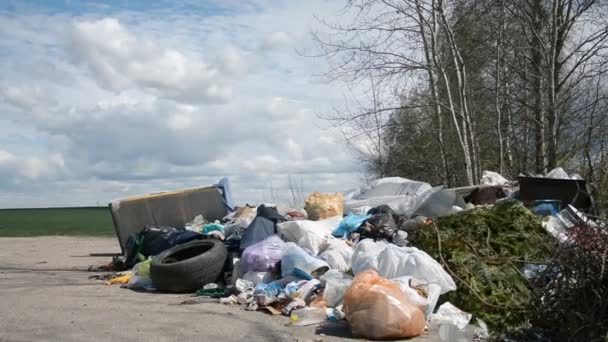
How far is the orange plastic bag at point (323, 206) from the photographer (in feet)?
36.8

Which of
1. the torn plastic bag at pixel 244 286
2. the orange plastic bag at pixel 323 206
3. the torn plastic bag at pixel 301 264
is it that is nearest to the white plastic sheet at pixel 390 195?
the orange plastic bag at pixel 323 206

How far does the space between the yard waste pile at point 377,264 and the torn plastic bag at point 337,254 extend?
0.6 inches

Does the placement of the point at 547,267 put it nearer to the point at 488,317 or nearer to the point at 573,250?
the point at 573,250

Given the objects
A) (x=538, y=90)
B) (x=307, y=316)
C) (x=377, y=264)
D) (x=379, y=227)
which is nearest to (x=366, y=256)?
(x=377, y=264)

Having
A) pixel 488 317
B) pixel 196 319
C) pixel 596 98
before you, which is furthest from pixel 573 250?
pixel 596 98

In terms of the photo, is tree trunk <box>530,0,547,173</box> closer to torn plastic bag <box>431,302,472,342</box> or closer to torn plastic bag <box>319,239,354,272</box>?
torn plastic bag <box>319,239,354,272</box>

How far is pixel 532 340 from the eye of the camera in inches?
229

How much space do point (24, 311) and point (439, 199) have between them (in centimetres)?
616

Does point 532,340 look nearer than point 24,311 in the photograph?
Yes

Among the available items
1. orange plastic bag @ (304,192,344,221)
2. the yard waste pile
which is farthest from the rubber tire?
orange plastic bag @ (304,192,344,221)

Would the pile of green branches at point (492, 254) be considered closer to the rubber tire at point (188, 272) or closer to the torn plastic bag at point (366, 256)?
the torn plastic bag at point (366, 256)

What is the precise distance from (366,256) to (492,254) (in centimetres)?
138

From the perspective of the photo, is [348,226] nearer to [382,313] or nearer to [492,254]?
[492,254]

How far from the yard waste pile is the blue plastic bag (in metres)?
0.01
